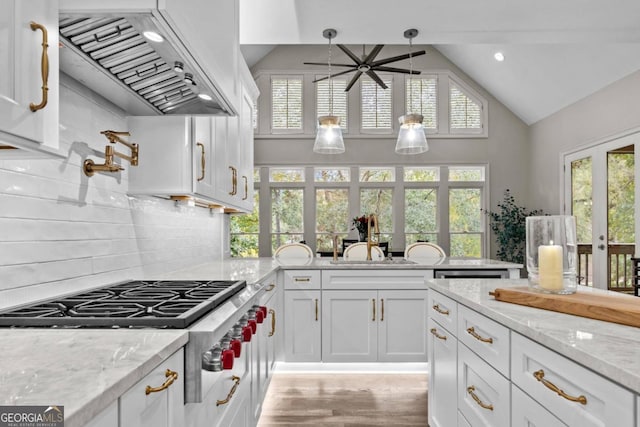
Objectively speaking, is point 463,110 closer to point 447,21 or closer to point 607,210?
point 607,210

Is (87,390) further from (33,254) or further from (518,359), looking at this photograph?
(518,359)

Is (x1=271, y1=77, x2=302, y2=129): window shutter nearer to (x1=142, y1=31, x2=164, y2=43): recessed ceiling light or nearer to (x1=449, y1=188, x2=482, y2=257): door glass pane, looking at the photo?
(x1=449, y1=188, x2=482, y2=257): door glass pane

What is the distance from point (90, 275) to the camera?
5.87ft

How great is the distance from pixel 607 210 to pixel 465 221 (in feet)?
7.78

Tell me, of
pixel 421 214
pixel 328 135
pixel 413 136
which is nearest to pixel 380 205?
pixel 421 214

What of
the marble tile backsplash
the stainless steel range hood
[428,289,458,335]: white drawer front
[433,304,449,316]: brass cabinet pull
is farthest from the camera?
[433,304,449,316]: brass cabinet pull

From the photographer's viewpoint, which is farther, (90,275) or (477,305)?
(90,275)

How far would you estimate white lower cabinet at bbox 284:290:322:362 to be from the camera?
11.6 feet

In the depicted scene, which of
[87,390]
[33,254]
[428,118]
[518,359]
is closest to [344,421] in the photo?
[518,359]

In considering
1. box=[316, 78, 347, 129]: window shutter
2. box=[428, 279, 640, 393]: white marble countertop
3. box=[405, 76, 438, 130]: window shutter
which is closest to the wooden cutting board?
box=[428, 279, 640, 393]: white marble countertop

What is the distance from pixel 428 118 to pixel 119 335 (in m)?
6.87

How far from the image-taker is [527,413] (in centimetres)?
122

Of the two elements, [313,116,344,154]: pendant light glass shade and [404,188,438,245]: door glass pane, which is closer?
[313,116,344,154]: pendant light glass shade

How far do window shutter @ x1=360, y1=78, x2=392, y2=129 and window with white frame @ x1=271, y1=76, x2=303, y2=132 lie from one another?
1.10 metres
